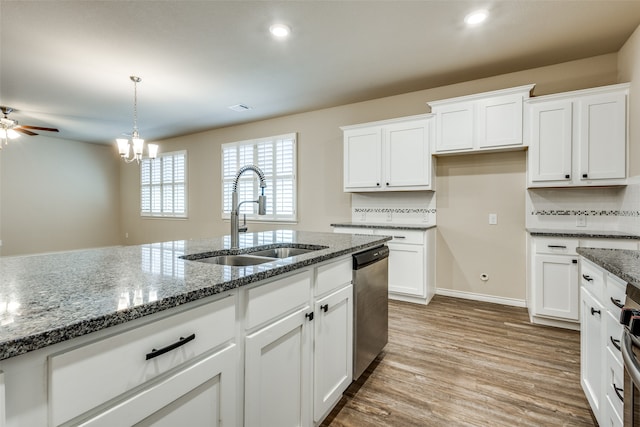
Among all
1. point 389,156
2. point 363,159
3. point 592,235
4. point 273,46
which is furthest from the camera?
point 363,159

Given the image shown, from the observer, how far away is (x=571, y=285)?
2.91 metres

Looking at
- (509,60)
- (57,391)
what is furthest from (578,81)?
(57,391)

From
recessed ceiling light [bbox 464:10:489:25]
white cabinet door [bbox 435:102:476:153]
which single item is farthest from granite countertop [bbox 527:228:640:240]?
recessed ceiling light [bbox 464:10:489:25]

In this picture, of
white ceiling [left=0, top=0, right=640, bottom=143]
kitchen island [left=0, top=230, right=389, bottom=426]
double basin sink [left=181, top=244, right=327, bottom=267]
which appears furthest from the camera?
white ceiling [left=0, top=0, right=640, bottom=143]

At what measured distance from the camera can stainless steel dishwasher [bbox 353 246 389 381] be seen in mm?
1977

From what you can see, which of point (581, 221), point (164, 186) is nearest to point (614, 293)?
point (581, 221)

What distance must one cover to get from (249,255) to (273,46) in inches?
88.7

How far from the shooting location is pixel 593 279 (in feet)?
5.28

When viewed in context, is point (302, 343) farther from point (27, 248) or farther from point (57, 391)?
point (27, 248)

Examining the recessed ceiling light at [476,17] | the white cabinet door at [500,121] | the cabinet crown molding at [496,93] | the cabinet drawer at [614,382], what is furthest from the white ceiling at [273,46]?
the cabinet drawer at [614,382]

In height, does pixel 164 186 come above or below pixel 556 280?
above

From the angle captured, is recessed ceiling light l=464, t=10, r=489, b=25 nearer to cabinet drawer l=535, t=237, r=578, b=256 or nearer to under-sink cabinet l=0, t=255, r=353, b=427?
cabinet drawer l=535, t=237, r=578, b=256

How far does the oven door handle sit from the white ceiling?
2.52 meters

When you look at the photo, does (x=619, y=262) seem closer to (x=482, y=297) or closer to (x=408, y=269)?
(x=408, y=269)
